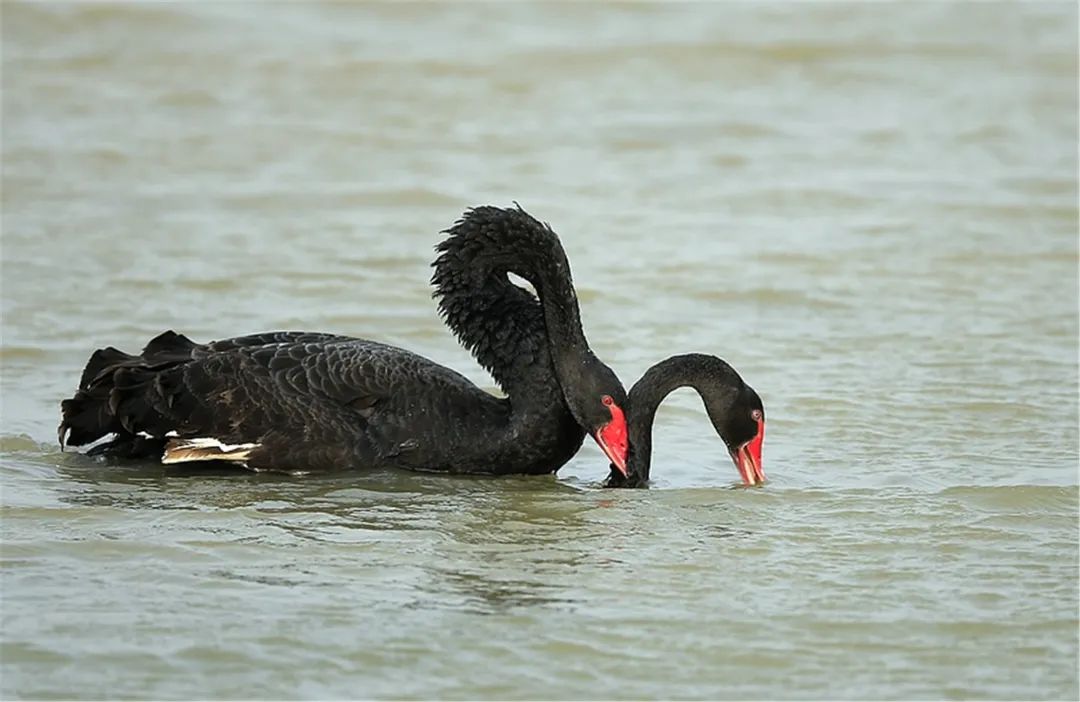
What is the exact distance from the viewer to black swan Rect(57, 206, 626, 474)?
24.2ft

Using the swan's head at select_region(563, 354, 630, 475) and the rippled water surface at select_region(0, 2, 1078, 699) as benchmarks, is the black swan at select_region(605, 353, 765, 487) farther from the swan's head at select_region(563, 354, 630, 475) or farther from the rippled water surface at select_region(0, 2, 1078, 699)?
the rippled water surface at select_region(0, 2, 1078, 699)

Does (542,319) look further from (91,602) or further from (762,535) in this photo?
(91,602)

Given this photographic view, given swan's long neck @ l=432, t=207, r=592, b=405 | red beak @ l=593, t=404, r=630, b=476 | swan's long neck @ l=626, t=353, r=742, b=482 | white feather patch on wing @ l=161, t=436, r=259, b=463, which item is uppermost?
→ swan's long neck @ l=432, t=207, r=592, b=405

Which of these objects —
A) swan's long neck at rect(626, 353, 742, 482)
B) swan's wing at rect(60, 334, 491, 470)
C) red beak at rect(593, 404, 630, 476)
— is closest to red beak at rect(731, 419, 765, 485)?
swan's long neck at rect(626, 353, 742, 482)

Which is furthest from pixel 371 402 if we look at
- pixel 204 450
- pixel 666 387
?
pixel 666 387

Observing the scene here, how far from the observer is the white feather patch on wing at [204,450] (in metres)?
7.35

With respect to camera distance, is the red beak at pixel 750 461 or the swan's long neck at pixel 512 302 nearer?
the red beak at pixel 750 461

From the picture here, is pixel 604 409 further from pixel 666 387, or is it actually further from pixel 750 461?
pixel 750 461

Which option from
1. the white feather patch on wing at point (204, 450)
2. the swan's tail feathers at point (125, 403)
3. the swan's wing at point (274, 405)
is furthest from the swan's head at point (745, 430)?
the swan's tail feathers at point (125, 403)

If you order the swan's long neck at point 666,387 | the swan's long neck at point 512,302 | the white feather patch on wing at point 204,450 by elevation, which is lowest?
the white feather patch on wing at point 204,450

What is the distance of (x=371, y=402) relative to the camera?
7.46 metres

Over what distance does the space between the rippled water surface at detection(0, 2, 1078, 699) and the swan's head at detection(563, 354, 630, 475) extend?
25 cm

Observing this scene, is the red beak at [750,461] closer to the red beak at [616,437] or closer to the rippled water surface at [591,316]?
the rippled water surface at [591,316]

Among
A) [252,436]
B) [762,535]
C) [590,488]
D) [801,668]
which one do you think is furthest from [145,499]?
[801,668]
